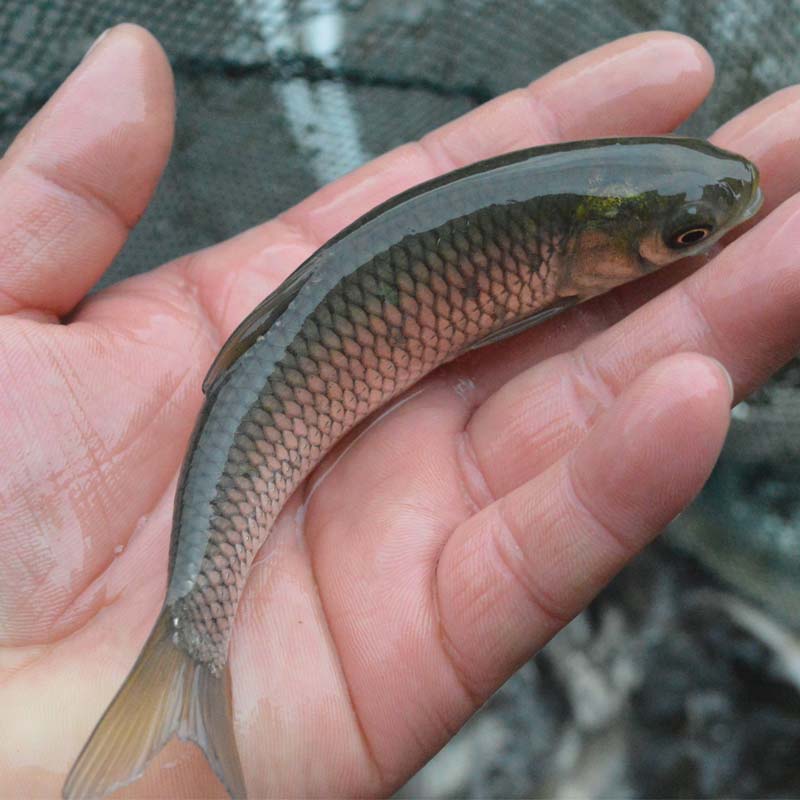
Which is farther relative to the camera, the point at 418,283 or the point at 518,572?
the point at 418,283

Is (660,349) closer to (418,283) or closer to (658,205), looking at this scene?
(658,205)

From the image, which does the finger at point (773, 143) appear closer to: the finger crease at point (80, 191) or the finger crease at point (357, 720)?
the finger crease at point (357, 720)

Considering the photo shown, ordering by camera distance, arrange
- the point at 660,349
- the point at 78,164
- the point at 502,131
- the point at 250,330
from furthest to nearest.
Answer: the point at 502,131
the point at 78,164
the point at 250,330
the point at 660,349

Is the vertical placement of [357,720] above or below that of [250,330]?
below

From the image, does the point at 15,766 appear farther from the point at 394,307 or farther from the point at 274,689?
the point at 394,307

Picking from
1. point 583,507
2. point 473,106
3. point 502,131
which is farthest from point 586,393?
point 473,106

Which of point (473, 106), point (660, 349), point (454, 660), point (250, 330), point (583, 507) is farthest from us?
point (473, 106)

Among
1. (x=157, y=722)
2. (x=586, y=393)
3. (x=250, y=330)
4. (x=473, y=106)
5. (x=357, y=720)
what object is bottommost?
(x=357, y=720)

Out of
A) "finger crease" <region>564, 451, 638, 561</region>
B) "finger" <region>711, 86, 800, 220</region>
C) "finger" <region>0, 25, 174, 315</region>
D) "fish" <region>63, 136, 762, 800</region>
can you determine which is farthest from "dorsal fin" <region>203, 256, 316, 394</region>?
"finger" <region>711, 86, 800, 220</region>
